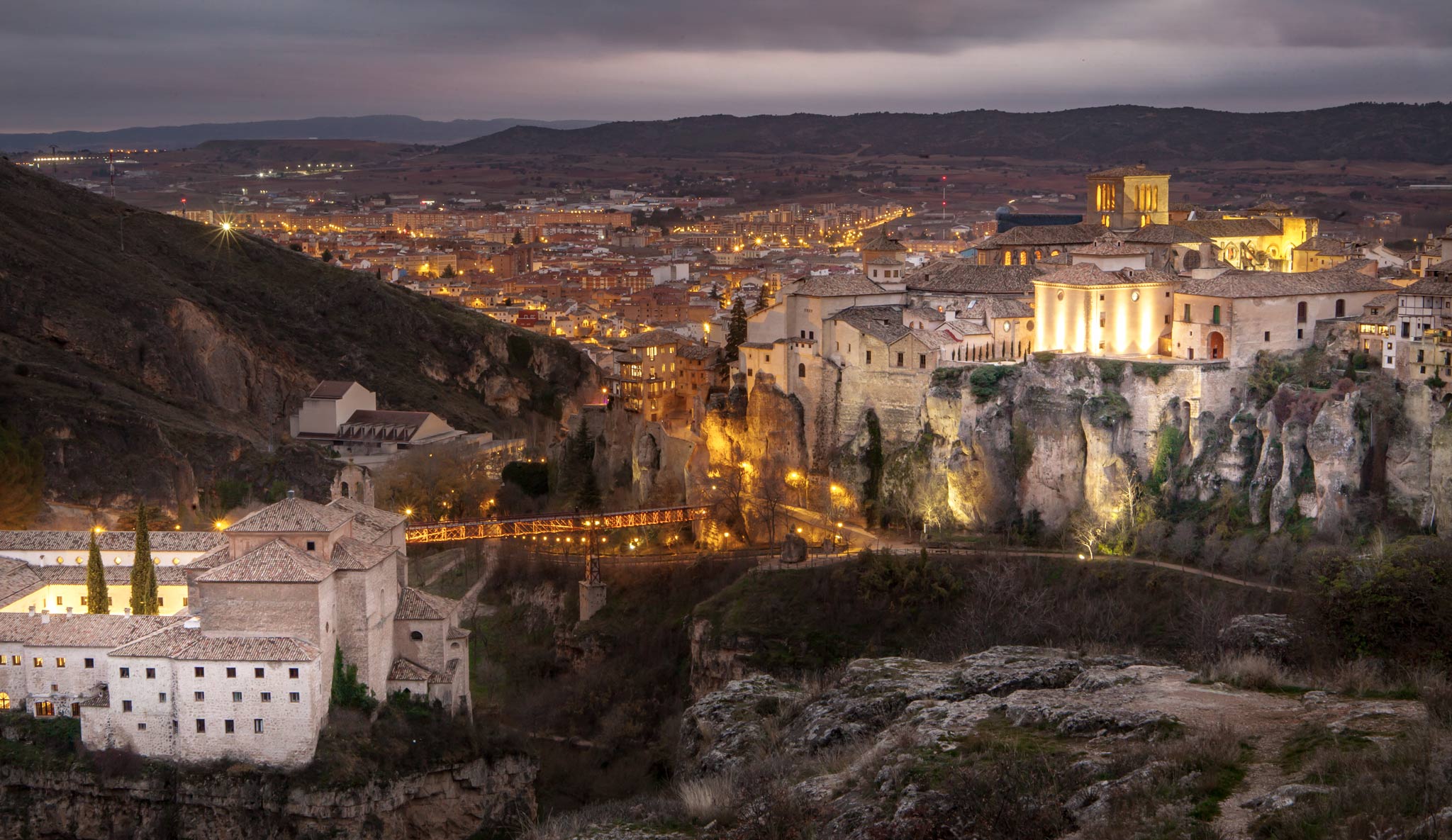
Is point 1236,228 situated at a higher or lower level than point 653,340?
higher

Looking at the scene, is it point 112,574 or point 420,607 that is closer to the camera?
point 420,607

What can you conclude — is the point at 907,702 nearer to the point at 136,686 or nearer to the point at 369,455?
the point at 136,686

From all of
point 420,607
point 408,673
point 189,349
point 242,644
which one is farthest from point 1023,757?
point 189,349

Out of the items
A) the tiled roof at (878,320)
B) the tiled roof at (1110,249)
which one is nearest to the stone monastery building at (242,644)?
the tiled roof at (878,320)

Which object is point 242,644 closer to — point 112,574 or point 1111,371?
point 112,574

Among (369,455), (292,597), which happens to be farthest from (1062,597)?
(369,455)

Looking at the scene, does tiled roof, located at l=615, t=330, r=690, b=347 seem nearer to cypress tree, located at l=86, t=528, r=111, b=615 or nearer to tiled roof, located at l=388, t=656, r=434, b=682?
tiled roof, located at l=388, t=656, r=434, b=682

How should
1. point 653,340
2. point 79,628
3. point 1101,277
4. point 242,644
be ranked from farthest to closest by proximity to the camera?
point 653,340
point 1101,277
point 79,628
point 242,644
